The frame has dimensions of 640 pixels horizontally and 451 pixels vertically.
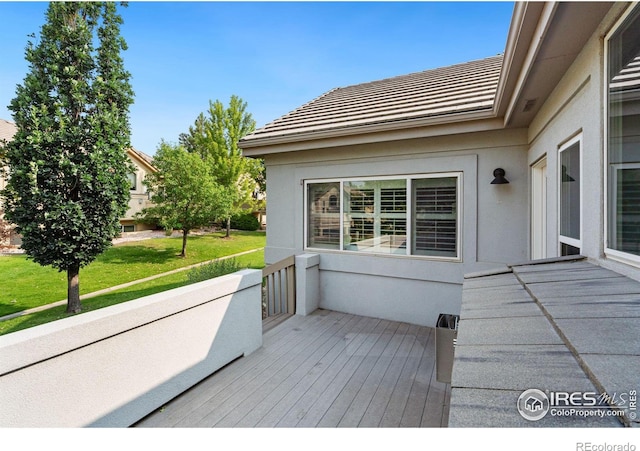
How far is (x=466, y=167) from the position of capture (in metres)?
4.68

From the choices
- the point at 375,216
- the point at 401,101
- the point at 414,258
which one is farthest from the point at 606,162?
the point at 401,101

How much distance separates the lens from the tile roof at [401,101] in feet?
15.2

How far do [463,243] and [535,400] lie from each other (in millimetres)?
4035

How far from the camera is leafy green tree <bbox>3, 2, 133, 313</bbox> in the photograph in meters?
7.12

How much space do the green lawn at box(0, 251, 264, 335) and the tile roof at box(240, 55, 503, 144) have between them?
5225 millimetres

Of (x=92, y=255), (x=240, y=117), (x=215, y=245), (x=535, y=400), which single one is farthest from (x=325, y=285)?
(x=240, y=117)

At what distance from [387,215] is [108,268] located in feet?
42.0

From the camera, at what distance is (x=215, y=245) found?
18.3 meters

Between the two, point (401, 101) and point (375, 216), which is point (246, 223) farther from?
point (401, 101)

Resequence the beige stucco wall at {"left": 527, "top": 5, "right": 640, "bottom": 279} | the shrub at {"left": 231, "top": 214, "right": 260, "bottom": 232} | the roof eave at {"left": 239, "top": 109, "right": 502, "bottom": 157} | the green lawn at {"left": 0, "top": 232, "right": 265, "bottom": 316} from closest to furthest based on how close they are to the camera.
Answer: the beige stucco wall at {"left": 527, "top": 5, "right": 640, "bottom": 279}
the roof eave at {"left": 239, "top": 109, "right": 502, "bottom": 157}
the green lawn at {"left": 0, "top": 232, "right": 265, "bottom": 316}
the shrub at {"left": 231, "top": 214, "right": 260, "bottom": 232}

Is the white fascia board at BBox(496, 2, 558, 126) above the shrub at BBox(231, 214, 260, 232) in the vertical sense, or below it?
above

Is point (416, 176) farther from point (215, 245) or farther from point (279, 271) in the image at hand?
point (215, 245)

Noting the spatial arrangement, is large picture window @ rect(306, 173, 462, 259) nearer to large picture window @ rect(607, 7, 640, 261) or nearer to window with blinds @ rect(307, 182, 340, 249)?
window with blinds @ rect(307, 182, 340, 249)

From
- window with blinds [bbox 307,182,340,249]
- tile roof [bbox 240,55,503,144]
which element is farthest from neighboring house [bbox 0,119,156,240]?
window with blinds [bbox 307,182,340,249]
